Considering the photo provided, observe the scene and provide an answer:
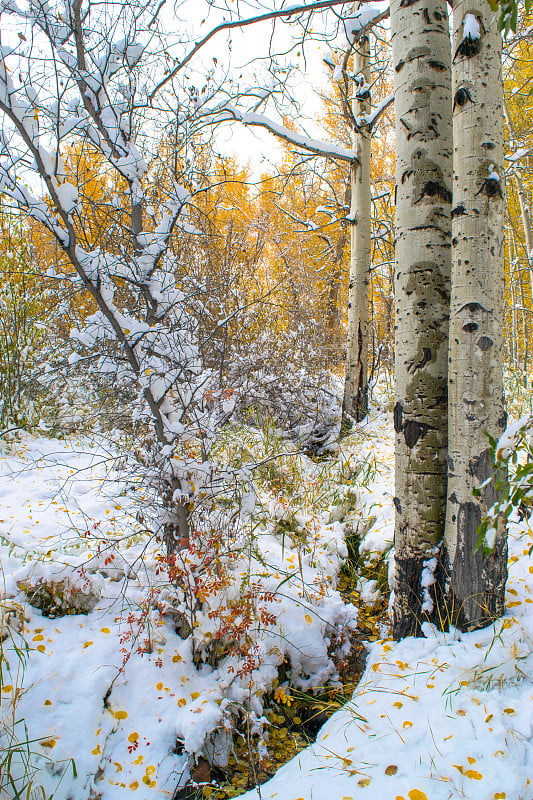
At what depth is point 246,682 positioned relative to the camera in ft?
7.18

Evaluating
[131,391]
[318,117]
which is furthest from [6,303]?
[318,117]

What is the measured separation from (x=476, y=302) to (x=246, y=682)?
2.09 m

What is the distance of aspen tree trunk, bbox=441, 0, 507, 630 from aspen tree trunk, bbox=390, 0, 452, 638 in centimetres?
12

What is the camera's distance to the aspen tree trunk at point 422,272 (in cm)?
209

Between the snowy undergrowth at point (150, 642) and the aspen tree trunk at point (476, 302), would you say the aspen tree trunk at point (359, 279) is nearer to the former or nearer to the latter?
the snowy undergrowth at point (150, 642)

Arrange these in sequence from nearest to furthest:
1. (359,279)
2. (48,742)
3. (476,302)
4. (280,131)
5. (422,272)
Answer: (48,742), (476,302), (422,272), (280,131), (359,279)

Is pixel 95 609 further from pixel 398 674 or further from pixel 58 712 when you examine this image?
pixel 398 674

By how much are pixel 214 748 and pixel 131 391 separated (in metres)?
1.84

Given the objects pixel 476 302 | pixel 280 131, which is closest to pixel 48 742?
pixel 476 302

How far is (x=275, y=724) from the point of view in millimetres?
2127

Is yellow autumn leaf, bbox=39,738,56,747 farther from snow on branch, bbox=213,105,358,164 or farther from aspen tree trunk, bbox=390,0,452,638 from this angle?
snow on branch, bbox=213,105,358,164

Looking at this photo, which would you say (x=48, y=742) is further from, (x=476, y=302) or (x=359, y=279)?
(x=359, y=279)

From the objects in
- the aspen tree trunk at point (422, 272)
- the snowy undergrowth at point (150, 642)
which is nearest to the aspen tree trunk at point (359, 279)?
the snowy undergrowth at point (150, 642)

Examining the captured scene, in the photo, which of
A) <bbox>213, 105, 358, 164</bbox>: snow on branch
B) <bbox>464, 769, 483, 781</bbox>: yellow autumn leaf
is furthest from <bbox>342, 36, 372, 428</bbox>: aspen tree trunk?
<bbox>464, 769, 483, 781</bbox>: yellow autumn leaf
